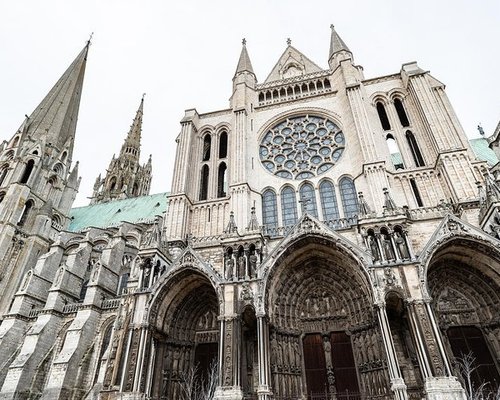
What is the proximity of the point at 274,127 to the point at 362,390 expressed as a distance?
13.6 meters

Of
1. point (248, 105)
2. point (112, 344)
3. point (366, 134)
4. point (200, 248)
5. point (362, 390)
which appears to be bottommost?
point (362, 390)

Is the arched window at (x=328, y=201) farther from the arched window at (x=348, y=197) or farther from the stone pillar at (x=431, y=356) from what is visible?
the stone pillar at (x=431, y=356)

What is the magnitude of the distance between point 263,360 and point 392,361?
3.74m

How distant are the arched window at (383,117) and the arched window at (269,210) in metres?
6.97

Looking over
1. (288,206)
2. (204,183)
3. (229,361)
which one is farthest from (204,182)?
(229,361)

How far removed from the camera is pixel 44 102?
3284 cm

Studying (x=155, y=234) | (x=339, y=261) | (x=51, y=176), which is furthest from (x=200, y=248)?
(x=51, y=176)

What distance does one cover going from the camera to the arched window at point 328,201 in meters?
15.2

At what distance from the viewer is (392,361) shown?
31.0ft

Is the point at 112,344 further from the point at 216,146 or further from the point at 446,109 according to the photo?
the point at 446,109

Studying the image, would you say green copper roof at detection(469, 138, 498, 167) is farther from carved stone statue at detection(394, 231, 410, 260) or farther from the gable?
carved stone statue at detection(394, 231, 410, 260)

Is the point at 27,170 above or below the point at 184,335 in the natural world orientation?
above

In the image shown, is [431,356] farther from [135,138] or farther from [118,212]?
[135,138]

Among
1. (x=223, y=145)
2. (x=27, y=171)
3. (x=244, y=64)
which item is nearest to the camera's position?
(x=223, y=145)
